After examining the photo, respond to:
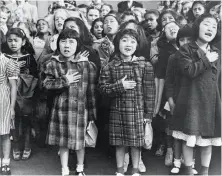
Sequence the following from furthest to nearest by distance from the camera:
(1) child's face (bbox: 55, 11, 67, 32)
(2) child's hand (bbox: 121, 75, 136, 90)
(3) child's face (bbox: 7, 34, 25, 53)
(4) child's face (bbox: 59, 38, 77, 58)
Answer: (1) child's face (bbox: 55, 11, 67, 32) < (3) child's face (bbox: 7, 34, 25, 53) < (4) child's face (bbox: 59, 38, 77, 58) < (2) child's hand (bbox: 121, 75, 136, 90)

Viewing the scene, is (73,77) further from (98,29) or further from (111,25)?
(98,29)

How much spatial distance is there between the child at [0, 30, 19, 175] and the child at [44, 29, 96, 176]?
415 millimetres

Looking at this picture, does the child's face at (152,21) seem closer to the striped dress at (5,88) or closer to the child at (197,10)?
the child at (197,10)

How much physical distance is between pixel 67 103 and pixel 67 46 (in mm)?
572

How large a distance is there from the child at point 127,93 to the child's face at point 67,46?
376 mm

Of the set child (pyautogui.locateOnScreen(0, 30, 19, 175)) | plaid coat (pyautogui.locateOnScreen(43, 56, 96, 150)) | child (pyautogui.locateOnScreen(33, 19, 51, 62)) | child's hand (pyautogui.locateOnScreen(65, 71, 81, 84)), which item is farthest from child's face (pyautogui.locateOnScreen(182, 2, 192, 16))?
child (pyautogui.locateOnScreen(0, 30, 19, 175))

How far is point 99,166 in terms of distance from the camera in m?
3.73

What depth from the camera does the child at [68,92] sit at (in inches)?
126

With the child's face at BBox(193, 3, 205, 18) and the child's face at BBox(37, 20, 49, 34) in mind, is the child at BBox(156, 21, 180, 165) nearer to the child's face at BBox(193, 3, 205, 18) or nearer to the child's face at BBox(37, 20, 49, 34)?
the child's face at BBox(193, 3, 205, 18)

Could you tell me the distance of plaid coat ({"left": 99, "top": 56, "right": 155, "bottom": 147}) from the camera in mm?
3174

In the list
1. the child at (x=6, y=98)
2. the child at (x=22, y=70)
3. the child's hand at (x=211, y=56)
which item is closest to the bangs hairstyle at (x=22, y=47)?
the child at (x=22, y=70)

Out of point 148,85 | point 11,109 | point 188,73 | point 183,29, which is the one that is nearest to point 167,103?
point 148,85

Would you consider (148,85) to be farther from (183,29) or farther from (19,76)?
(19,76)

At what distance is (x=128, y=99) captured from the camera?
3191 mm
